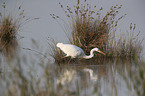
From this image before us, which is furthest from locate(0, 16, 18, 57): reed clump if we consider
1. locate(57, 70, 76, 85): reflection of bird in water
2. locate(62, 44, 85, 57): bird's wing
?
locate(57, 70, 76, 85): reflection of bird in water

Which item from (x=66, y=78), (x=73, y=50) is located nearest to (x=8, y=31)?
(x=73, y=50)

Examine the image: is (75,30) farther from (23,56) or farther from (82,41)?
(23,56)

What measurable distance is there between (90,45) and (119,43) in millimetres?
1048

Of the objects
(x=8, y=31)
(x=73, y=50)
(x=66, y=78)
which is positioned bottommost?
(x=66, y=78)

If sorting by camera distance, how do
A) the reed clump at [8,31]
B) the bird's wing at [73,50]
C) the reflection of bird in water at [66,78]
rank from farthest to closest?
1. the reed clump at [8,31]
2. the bird's wing at [73,50]
3. the reflection of bird in water at [66,78]

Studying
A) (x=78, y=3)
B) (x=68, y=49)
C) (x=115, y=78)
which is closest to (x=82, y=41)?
(x=78, y=3)

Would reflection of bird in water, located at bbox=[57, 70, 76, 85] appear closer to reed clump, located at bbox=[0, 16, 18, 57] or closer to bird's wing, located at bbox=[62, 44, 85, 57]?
bird's wing, located at bbox=[62, 44, 85, 57]

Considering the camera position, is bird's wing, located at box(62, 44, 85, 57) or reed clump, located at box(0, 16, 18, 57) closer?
bird's wing, located at box(62, 44, 85, 57)

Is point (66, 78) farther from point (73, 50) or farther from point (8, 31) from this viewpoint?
point (8, 31)

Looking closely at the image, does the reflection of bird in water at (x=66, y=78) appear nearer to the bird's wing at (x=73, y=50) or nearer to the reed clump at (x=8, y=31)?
the bird's wing at (x=73, y=50)

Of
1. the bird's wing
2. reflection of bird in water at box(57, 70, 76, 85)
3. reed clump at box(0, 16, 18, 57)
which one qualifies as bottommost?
reflection of bird in water at box(57, 70, 76, 85)

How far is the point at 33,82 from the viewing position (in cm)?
264

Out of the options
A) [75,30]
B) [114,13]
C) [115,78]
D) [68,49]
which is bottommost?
[115,78]

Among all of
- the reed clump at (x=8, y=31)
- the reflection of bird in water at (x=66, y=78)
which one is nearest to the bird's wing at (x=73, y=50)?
the reflection of bird in water at (x=66, y=78)
